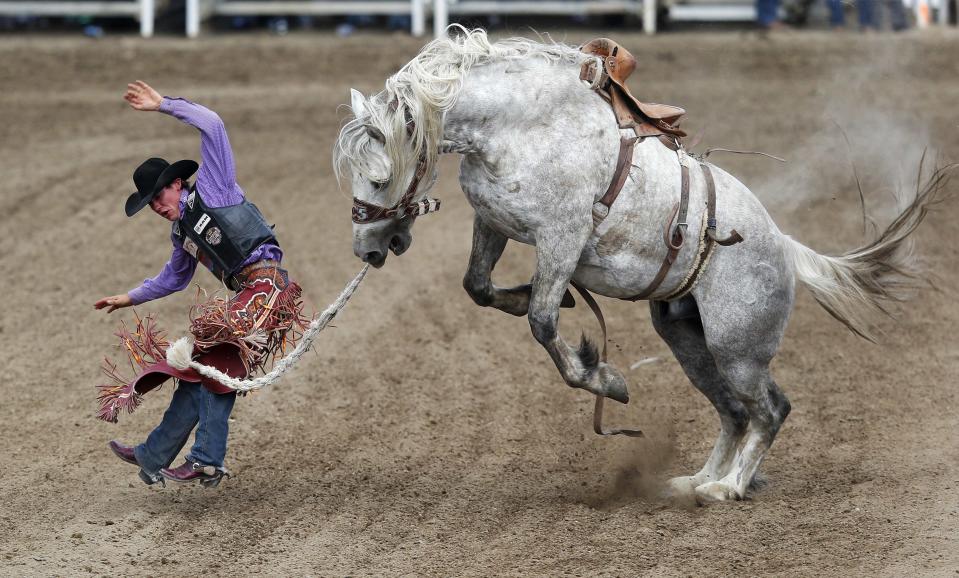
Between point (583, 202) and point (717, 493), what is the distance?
5.01 feet

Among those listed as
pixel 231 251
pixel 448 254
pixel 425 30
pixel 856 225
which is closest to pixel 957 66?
pixel 856 225

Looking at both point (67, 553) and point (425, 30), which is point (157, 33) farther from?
point (67, 553)

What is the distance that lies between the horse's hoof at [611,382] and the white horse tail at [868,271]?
3.38 feet

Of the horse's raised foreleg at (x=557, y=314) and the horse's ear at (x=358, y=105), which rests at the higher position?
the horse's ear at (x=358, y=105)

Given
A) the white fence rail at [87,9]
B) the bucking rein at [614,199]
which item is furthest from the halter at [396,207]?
the white fence rail at [87,9]

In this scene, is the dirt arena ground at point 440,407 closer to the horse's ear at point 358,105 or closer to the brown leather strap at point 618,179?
the brown leather strap at point 618,179

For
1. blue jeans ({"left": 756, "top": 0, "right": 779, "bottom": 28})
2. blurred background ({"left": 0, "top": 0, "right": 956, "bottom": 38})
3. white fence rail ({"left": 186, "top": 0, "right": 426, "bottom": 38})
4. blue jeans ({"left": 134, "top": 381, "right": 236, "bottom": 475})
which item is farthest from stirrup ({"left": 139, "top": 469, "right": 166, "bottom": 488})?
blue jeans ({"left": 756, "top": 0, "right": 779, "bottom": 28})

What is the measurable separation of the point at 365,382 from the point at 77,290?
2480mm

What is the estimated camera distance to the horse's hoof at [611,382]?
514cm

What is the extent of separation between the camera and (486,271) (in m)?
5.21

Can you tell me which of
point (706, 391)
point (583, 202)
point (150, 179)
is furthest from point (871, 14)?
point (150, 179)

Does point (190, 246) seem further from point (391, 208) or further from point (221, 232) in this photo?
point (391, 208)

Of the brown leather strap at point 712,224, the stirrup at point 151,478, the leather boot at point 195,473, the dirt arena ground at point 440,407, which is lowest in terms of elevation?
the dirt arena ground at point 440,407

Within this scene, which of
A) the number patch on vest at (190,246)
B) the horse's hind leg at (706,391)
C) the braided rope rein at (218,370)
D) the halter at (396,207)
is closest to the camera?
the halter at (396,207)
